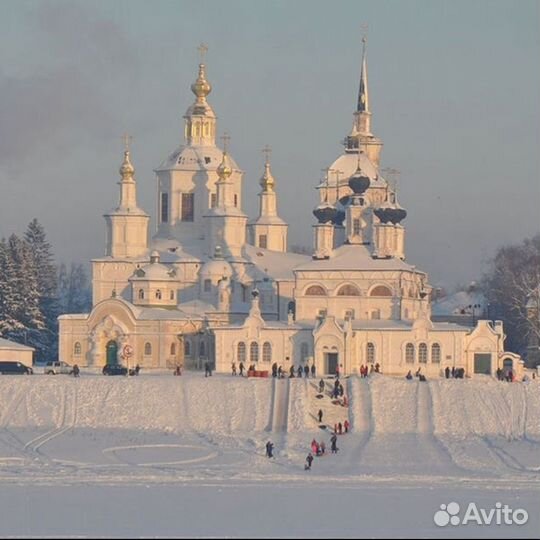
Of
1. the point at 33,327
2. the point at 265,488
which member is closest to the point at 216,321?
the point at 33,327

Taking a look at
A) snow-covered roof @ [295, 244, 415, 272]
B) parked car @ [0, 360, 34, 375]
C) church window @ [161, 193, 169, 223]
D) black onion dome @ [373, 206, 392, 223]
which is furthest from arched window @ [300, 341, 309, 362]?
church window @ [161, 193, 169, 223]

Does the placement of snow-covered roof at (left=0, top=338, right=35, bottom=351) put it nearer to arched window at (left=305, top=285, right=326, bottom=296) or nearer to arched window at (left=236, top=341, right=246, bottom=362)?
arched window at (left=236, top=341, right=246, bottom=362)

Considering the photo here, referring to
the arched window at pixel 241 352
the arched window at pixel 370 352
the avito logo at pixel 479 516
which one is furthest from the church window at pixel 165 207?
the avito logo at pixel 479 516

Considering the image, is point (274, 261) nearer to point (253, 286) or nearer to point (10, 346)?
point (253, 286)

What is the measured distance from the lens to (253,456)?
5872 cm

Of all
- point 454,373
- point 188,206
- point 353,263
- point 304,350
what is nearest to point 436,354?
point 454,373

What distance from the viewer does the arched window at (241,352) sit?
77.9 meters

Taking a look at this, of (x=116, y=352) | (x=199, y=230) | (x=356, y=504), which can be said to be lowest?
(x=356, y=504)

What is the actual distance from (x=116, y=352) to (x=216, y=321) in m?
4.20

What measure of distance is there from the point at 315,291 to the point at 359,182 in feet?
22.5

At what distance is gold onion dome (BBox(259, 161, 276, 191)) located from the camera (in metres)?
94.6

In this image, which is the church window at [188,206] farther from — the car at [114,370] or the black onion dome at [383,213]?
the car at [114,370]

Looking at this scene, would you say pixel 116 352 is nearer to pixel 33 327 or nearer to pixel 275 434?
pixel 33 327

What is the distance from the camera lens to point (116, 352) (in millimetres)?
81062
